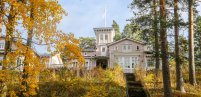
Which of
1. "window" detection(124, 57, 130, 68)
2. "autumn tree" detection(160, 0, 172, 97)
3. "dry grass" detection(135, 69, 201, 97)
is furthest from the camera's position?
"window" detection(124, 57, 130, 68)

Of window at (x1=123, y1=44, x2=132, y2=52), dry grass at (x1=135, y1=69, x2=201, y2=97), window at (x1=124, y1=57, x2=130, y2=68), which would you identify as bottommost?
dry grass at (x1=135, y1=69, x2=201, y2=97)

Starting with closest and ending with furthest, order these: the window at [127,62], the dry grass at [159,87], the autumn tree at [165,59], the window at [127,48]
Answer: the autumn tree at [165,59], the dry grass at [159,87], the window at [127,62], the window at [127,48]

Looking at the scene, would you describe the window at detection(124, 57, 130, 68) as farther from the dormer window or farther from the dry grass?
the dry grass

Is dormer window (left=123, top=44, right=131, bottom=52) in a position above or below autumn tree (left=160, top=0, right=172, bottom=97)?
above

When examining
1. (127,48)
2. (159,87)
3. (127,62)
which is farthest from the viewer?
(127,48)

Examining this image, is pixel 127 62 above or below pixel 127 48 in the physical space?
below

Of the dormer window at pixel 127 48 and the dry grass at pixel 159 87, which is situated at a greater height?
the dormer window at pixel 127 48

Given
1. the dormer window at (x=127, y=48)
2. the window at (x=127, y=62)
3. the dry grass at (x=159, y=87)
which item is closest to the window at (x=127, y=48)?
the dormer window at (x=127, y=48)

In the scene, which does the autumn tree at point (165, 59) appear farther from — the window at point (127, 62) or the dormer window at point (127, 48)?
the dormer window at point (127, 48)

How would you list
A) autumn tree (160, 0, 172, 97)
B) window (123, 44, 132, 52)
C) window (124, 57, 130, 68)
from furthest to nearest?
window (123, 44, 132, 52) < window (124, 57, 130, 68) < autumn tree (160, 0, 172, 97)

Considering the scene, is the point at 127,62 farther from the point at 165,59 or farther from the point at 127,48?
the point at 165,59

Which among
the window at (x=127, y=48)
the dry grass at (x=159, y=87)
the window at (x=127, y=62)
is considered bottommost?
the dry grass at (x=159, y=87)

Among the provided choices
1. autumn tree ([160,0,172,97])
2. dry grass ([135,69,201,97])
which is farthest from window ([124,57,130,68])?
autumn tree ([160,0,172,97])

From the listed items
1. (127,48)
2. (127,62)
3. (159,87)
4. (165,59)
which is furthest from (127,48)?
(165,59)
